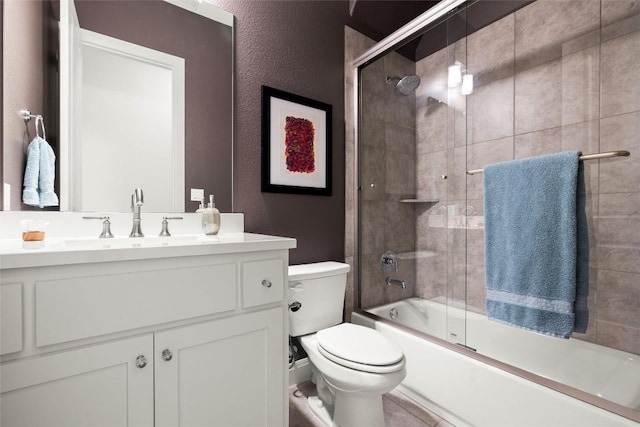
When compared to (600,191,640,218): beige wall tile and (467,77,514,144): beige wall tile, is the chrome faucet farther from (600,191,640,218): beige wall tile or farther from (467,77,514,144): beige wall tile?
(600,191,640,218): beige wall tile

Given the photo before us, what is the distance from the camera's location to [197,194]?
1.46 m

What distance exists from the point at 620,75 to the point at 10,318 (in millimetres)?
2300

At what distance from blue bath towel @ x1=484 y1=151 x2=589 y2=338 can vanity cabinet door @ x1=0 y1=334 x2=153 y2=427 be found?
1.40 m

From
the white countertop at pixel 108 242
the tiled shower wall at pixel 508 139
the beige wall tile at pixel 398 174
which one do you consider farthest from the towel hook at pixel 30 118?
the beige wall tile at pixel 398 174

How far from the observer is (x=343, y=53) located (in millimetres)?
2027

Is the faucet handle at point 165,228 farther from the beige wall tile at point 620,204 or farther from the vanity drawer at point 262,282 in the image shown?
the beige wall tile at point 620,204

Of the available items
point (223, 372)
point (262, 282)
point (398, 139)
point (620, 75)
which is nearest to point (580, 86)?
Answer: point (620, 75)

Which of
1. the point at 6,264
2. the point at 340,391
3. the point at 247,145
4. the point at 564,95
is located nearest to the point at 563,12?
the point at 564,95

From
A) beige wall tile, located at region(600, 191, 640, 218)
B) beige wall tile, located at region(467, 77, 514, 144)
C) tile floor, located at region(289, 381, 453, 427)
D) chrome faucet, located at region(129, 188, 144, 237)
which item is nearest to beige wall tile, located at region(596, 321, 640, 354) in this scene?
beige wall tile, located at region(600, 191, 640, 218)

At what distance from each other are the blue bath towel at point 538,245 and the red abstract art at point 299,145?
37.9 inches

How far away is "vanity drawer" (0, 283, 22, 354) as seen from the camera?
26.5 inches

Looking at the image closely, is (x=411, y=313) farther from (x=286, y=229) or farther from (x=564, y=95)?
(x=564, y=95)

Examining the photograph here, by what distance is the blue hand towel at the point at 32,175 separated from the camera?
1.10 m

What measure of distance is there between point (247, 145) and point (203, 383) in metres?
1.12
